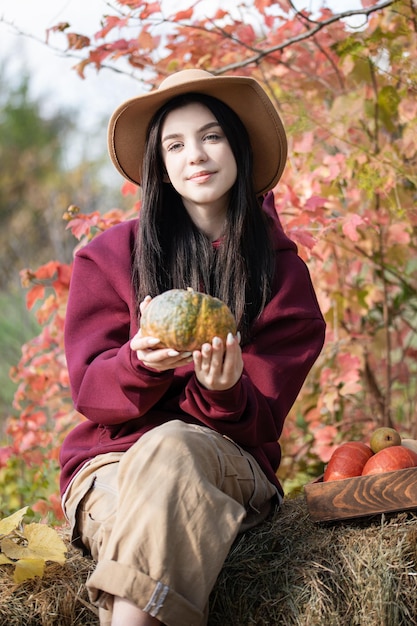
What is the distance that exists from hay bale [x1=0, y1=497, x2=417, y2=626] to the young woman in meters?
0.16

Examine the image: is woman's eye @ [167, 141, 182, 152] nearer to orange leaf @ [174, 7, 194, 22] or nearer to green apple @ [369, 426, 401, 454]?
green apple @ [369, 426, 401, 454]

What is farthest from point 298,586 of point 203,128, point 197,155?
point 203,128

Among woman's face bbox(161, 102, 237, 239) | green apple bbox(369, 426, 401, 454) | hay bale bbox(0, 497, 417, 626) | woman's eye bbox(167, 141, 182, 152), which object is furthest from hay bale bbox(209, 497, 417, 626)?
woman's eye bbox(167, 141, 182, 152)

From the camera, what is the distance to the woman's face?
279 cm

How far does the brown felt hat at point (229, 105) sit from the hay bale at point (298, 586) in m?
1.29

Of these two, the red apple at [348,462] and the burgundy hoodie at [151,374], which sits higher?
the burgundy hoodie at [151,374]

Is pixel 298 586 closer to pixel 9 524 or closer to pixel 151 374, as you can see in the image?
pixel 151 374

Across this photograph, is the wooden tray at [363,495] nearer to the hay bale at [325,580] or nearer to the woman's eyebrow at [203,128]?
the hay bale at [325,580]

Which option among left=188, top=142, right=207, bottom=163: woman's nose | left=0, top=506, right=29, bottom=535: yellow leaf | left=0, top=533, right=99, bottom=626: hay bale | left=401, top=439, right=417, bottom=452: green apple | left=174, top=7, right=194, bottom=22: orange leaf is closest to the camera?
left=0, top=533, right=99, bottom=626: hay bale

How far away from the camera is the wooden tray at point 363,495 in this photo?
8.45ft

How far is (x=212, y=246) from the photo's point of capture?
9.63 ft

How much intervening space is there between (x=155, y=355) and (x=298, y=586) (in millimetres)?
750

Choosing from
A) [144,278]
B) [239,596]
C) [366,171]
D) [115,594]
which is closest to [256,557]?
[239,596]

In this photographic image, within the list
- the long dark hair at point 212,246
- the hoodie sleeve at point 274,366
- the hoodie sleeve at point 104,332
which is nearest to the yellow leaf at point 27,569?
the hoodie sleeve at point 104,332
